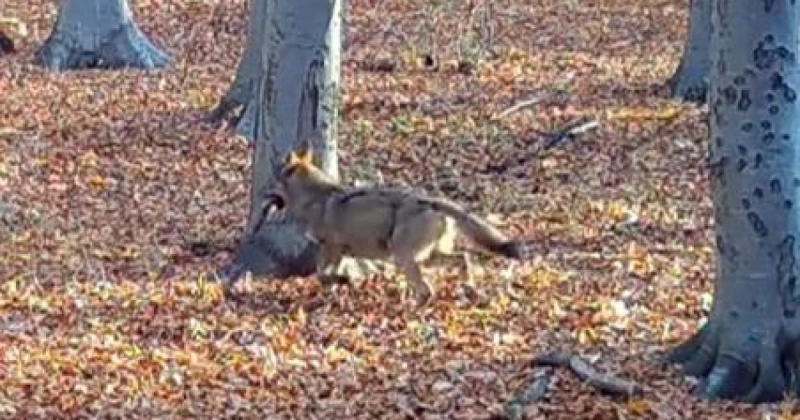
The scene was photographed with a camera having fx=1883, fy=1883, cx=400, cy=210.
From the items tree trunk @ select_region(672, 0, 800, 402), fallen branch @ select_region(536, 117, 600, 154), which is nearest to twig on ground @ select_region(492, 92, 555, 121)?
fallen branch @ select_region(536, 117, 600, 154)

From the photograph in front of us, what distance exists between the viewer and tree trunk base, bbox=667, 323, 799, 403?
7965 millimetres

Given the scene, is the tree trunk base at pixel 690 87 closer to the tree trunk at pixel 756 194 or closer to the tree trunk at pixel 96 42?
the tree trunk at pixel 96 42

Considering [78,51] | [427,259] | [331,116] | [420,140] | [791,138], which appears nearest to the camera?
[791,138]

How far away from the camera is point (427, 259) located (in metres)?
10.2

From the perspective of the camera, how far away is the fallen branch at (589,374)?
8.04 m

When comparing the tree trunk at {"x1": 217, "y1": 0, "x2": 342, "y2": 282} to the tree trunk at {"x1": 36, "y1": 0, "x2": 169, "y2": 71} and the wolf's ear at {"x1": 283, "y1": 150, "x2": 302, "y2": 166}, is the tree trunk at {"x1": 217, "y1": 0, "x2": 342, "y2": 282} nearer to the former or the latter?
the wolf's ear at {"x1": 283, "y1": 150, "x2": 302, "y2": 166}

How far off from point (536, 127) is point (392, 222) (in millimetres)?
6830

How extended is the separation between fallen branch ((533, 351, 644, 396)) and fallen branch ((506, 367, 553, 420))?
0.06 metres

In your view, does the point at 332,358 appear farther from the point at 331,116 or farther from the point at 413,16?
the point at 413,16

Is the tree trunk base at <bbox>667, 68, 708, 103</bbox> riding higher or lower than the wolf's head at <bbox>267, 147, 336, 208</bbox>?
higher

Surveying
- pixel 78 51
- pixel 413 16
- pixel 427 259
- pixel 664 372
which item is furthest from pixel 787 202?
pixel 413 16

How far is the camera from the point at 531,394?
810 centimetres

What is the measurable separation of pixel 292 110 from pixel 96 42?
11.6 metres

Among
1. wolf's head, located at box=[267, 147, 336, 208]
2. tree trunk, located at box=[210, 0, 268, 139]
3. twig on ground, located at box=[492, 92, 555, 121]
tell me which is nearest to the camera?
wolf's head, located at box=[267, 147, 336, 208]
